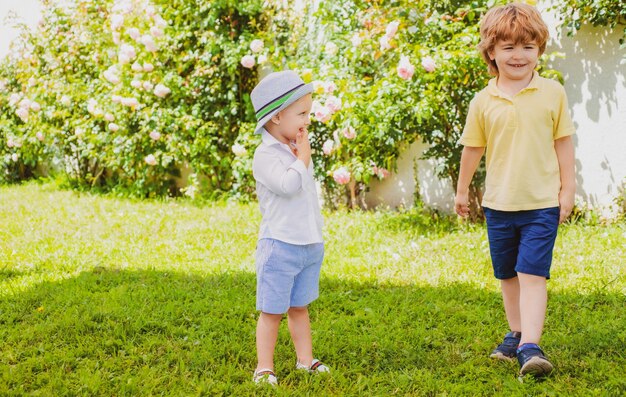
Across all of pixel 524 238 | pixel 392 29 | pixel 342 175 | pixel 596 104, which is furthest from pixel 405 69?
pixel 524 238

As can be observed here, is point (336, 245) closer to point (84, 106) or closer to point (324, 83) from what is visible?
point (324, 83)

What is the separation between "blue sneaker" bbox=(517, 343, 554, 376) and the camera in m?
2.69

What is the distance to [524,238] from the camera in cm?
280

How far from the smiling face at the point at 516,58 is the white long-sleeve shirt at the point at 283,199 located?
0.87 metres

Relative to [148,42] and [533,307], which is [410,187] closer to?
[148,42]

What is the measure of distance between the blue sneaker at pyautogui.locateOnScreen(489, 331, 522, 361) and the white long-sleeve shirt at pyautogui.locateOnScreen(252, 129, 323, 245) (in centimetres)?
97

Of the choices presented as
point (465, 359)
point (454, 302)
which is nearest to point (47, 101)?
point (454, 302)

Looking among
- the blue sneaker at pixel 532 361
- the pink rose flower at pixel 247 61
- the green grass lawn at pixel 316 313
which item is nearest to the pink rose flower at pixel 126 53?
the pink rose flower at pixel 247 61

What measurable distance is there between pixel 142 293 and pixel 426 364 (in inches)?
69.1

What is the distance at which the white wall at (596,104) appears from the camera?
5.09 m

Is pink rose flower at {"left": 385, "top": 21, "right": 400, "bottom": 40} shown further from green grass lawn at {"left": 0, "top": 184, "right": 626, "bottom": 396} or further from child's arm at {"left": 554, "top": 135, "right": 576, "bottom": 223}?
child's arm at {"left": 554, "top": 135, "right": 576, "bottom": 223}

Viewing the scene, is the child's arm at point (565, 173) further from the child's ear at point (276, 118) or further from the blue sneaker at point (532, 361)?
the child's ear at point (276, 118)

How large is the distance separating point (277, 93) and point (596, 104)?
3.41 m

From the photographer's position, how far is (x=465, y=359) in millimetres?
3051
